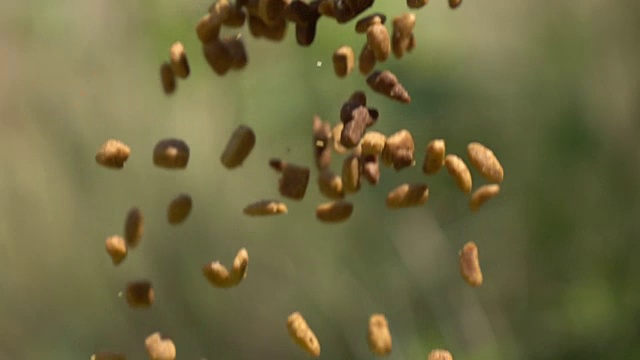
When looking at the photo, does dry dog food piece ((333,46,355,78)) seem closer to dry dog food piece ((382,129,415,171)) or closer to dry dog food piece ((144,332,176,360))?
dry dog food piece ((382,129,415,171))

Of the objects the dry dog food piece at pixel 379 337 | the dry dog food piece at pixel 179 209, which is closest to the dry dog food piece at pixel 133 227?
the dry dog food piece at pixel 179 209

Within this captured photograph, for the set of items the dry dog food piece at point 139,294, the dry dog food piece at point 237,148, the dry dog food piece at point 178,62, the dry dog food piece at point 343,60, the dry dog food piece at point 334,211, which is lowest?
the dry dog food piece at point 139,294

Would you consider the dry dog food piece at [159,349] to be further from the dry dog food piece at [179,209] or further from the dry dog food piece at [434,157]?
the dry dog food piece at [434,157]

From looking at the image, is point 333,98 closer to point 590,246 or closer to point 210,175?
point 210,175

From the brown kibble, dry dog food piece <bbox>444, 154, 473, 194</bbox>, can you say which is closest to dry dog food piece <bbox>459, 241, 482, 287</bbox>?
dry dog food piece <bbox>444, 154, 473, 194</bbox>

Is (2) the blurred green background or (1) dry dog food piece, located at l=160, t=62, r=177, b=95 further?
(2) the blurred green background

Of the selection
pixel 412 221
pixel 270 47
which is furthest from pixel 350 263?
pixel 270 47

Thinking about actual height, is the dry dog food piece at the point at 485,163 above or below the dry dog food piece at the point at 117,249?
above
